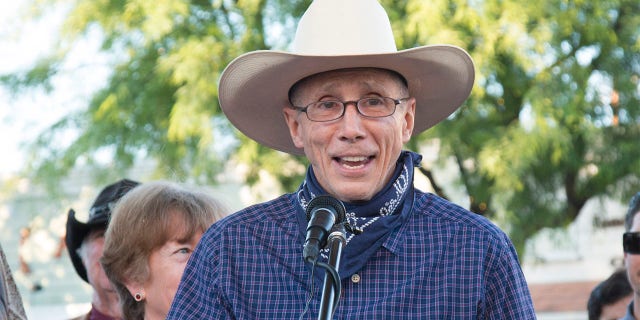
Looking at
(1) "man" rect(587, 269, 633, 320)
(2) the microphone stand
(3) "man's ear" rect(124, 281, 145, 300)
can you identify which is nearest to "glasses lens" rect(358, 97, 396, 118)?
(2) the microphone stand

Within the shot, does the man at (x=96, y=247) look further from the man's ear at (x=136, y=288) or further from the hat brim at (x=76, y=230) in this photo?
the man's ear at (x=136, y=288)

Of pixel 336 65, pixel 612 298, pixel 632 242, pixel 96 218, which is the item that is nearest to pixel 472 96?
pixel 612 298

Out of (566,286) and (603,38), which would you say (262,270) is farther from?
(566,286)

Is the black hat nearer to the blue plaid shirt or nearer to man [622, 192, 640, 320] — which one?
the blue plaid shirt

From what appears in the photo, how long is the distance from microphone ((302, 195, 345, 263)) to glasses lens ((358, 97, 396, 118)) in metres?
0.48

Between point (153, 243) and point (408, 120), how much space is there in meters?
1.52

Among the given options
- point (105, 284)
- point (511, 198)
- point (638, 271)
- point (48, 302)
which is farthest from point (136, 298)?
point (48, 302)

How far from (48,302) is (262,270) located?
18.9 metres

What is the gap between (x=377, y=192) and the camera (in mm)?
3199

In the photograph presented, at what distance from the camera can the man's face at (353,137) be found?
Result: 3115 millimetres

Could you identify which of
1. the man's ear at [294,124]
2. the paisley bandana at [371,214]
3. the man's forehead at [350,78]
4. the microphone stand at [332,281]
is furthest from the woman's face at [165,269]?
the microphone stand at [332,281]

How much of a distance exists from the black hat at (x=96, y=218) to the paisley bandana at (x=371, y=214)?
2.37 m

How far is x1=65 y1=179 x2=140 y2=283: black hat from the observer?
546 cm

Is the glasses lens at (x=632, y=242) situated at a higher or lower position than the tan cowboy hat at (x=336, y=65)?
lower
